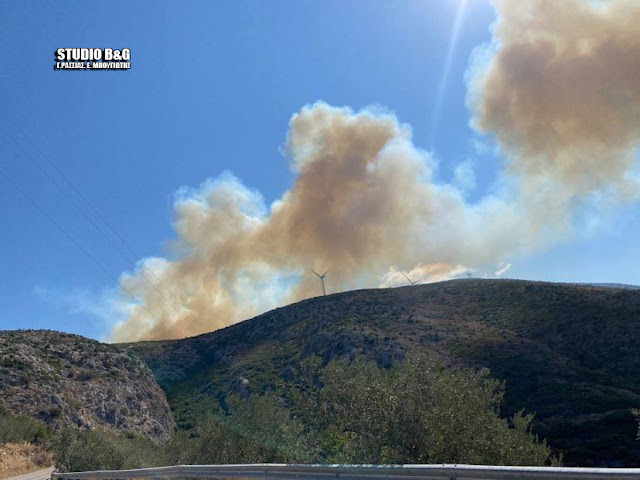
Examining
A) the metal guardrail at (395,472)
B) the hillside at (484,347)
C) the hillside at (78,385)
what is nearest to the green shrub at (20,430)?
the hillside at (78,385)

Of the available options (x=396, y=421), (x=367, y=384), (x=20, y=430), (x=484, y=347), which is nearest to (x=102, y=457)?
(x=367, y=384)

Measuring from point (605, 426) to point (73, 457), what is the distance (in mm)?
50518

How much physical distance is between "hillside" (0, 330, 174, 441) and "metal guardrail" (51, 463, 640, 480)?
5672 centimetres

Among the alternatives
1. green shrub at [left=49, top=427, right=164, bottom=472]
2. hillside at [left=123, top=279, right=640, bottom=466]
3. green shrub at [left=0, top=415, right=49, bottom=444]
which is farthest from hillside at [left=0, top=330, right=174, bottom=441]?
green shrub at [left=49, top=427, right=164, bottom=472]

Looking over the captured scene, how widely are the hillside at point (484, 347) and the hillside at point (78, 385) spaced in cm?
779

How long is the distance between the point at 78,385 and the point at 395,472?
77767mm

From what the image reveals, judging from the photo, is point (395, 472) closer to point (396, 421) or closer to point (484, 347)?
point (396, 421)

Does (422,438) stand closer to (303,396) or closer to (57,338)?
(303,396)

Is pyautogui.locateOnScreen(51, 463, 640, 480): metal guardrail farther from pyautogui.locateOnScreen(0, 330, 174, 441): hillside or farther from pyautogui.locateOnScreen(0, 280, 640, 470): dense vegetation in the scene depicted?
pyautogui.locateOnScreen(0, 330, 174, 441): hillside

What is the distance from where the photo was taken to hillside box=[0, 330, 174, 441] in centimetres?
6462

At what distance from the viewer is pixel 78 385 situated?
75312mm

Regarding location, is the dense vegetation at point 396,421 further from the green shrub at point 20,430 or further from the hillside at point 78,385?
the hillside at point 78,385

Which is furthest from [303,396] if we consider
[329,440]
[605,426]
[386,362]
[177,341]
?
[177,341]

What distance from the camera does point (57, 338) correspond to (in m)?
91.8
